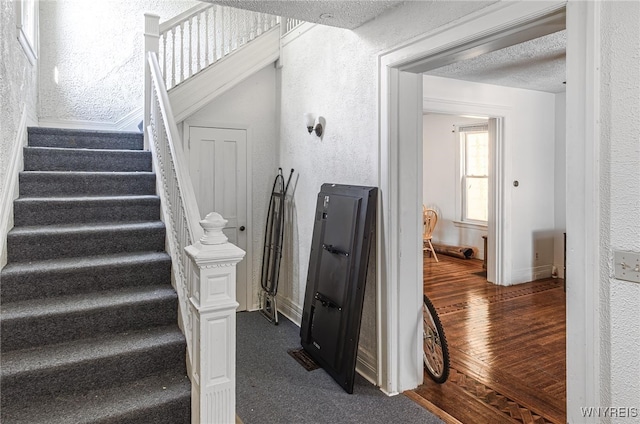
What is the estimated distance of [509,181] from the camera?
5605mm

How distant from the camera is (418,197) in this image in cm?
291

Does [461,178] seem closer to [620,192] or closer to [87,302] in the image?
[620,192]

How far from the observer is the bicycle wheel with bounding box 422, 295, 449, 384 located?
287cm

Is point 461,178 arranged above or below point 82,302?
above

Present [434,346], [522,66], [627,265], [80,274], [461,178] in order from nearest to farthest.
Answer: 1. [627,265]
2. [80,274]
3. [434,346]
4. [522,66]
5. [461,178]

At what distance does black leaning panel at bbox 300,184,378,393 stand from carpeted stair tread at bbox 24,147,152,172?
5.52 feet

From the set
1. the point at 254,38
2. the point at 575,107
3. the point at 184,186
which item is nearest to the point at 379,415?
the point at 184,186

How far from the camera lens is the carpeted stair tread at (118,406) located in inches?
80.3

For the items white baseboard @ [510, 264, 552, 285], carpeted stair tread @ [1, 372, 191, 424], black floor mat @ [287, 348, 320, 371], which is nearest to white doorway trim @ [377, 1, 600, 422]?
black floor mat @ [287, 348, 320, 371]

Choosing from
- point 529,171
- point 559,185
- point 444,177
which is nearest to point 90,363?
point 529,171

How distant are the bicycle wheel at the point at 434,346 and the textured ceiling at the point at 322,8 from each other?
78.8 inches

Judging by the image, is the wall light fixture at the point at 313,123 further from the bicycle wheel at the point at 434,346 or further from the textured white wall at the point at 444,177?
the textured white wall at the point at 444,177

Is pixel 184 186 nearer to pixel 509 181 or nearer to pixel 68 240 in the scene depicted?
pixel 68 240

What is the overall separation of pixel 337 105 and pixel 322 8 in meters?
0.87
